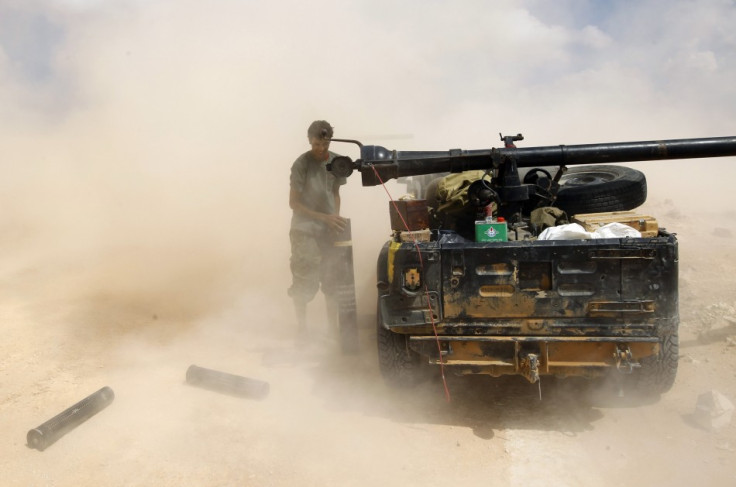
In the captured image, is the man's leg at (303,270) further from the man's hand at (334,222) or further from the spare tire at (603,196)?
the spare tire at (603,196)

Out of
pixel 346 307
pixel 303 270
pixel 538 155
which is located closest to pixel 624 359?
pixel 538 155

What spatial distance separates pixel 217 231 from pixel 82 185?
4.29 metres

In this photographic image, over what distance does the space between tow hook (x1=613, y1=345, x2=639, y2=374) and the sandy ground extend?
1.63 ft

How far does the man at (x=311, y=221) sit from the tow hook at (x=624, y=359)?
281cm

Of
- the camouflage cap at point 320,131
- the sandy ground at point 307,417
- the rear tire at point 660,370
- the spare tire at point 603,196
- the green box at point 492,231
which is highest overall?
the camouflage cap at point 320,131

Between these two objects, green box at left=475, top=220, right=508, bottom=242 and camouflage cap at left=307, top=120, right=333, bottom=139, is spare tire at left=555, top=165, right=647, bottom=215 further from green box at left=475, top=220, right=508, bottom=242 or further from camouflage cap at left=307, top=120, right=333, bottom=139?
camouflage cap at left=307, top=120, right=333, bottom=139

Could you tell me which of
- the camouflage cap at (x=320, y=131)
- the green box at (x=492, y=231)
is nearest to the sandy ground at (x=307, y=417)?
the green box at (x=492, y=231)

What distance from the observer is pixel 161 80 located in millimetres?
16984

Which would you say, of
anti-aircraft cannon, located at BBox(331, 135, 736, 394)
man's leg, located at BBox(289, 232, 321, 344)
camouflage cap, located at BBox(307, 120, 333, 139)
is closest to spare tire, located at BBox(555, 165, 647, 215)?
anti-aircraft cannon, located at BBox(331, 135, 736, 394)

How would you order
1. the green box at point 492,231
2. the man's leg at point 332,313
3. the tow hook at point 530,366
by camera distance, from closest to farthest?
the tow hook at point 530,366 → the green box at point 492,231 → the man's leg at point 332,313

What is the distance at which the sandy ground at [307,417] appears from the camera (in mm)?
3785

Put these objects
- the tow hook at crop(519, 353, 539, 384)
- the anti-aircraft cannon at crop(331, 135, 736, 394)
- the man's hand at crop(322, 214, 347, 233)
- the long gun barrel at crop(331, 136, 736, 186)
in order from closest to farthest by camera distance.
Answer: the anti-aircraft cannon at crop(331, 135, 736, 394) → the tow hook at crop(519, 353, 539, 384) → the long gun barrel at crop(331, 136, 736, 186) → the man's hand at crop(322, 214, 347, 233)

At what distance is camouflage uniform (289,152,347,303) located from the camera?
605 cm

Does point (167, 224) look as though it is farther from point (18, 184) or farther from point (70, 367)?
point (70, 367)
